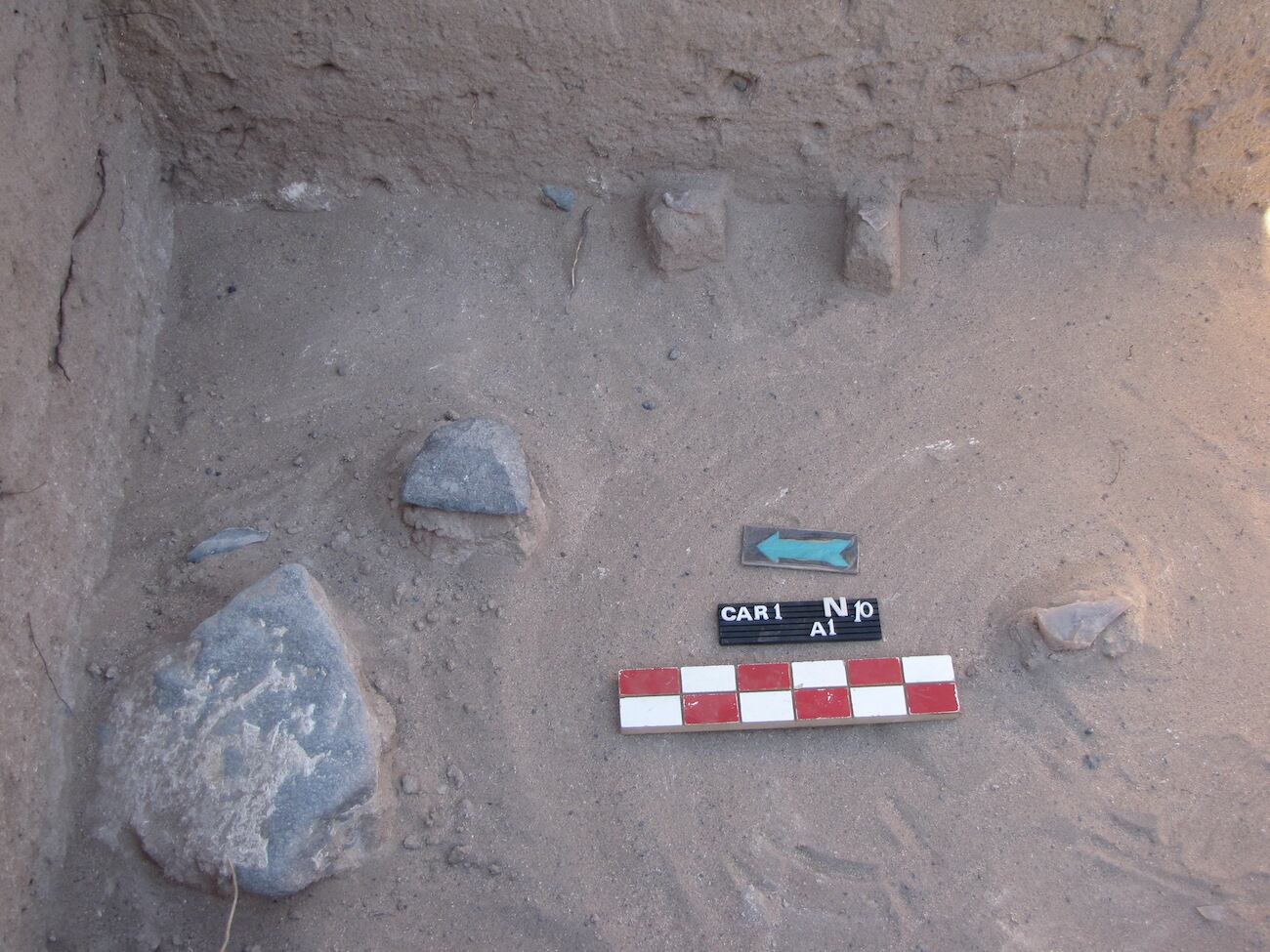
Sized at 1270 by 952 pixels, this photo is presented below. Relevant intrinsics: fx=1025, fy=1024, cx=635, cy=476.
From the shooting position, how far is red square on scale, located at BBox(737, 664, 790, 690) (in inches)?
114

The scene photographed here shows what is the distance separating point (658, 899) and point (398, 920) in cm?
68

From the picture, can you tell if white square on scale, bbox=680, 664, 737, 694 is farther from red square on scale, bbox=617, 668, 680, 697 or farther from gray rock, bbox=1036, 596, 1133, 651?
gray rock, bbox=1036, 596, 1133, 651

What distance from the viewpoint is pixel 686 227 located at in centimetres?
342

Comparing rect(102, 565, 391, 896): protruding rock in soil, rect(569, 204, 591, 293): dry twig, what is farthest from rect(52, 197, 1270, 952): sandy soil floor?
rect(102, 565, 391, 896): protruding rock in soil

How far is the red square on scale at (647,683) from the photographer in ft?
9.46

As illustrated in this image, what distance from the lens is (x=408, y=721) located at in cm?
284

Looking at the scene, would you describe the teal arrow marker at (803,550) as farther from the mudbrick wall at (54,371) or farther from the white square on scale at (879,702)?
the mudbrick wall at (54,371)

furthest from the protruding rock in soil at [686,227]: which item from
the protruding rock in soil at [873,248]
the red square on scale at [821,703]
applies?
the red square on scale at [821,703]

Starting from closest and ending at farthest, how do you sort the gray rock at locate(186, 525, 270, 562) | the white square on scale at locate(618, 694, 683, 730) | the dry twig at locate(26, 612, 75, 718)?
1. the dry twig at locate(26, 612, 75, 718)
2. the white square on scale at locate(618, 694, 683, 730)
3. the gray rock at locate(186, 525, 270, 562)

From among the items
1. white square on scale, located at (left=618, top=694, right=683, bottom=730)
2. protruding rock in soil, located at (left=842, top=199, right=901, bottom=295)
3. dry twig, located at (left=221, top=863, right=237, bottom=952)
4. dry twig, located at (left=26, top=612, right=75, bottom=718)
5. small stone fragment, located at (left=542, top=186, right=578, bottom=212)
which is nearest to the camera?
dry twig, located at (left=221, top=863, right=237, bottom=952)

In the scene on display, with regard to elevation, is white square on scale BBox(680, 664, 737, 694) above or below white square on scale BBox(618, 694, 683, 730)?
above

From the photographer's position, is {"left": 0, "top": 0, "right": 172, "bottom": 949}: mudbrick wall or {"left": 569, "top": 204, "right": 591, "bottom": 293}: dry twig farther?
A: {"left": 569, "top": 204, "right": 591, "bottom": 293}: dry twig

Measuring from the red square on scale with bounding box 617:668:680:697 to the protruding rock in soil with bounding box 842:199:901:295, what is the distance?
1.50 metres

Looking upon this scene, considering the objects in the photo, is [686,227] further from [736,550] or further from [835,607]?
[835,607]
